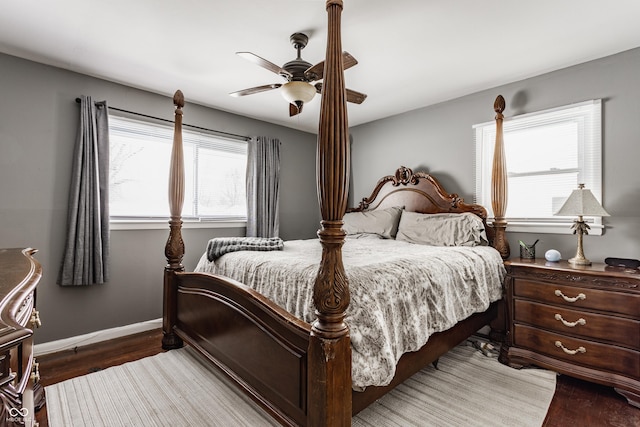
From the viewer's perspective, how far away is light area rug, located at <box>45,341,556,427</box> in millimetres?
1781

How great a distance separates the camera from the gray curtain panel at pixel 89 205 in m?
2.72

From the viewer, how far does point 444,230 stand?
308 centimetres

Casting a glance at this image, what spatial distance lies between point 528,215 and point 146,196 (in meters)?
3.79

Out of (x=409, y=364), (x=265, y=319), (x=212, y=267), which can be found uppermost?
(x=212, y=267)

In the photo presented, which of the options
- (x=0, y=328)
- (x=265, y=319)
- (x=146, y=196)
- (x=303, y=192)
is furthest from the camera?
(x=303, y=192)

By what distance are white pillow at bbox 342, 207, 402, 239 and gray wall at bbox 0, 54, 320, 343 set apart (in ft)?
6.88

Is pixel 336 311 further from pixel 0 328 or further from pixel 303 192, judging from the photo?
A: pixel 303 192

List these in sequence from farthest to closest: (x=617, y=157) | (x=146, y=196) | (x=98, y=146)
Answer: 1. (x=146, y=196)
2. (x=98, y=146)
3. (x=617, y=157)

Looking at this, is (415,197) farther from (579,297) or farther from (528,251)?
(579,297)

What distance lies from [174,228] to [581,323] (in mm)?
3105

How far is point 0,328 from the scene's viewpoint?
2.05 ft

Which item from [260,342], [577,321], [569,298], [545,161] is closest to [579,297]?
[569,298]

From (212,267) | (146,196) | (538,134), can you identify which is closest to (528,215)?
(538,134)

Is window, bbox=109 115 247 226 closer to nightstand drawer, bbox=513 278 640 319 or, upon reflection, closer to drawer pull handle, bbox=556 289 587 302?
nightstand drawer, bbox=513 278 640 319
